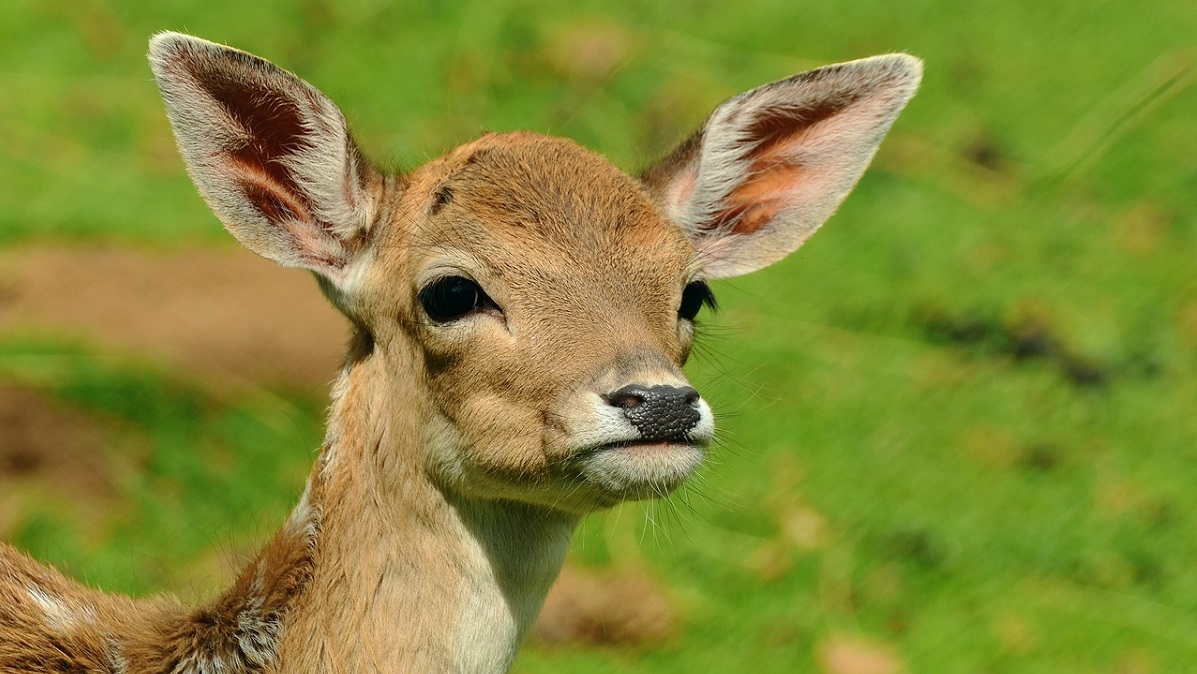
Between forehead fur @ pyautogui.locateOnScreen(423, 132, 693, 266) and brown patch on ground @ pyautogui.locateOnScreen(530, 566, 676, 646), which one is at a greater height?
forehead fur @ pyautogui.locateOnScreen(423, 132, 693, 266)

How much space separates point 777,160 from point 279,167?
1.64 metres

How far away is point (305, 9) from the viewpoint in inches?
380

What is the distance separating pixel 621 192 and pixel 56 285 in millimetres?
3926

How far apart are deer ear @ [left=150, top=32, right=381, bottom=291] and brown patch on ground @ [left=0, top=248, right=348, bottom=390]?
2.69 m

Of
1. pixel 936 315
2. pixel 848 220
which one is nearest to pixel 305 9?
pixel 848 220

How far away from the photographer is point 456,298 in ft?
14.0

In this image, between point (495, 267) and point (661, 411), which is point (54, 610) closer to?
point (495, 267)

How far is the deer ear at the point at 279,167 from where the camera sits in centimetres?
444

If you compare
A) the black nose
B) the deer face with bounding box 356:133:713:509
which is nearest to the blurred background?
the deer face with bounding box 356:133:713:509

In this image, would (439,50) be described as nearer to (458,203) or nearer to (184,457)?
(184,457)

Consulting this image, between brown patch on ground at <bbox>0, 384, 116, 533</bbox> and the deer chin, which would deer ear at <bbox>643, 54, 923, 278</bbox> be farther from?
brown patch on ground at <bbox>0, 384, 116, 533</bbox>

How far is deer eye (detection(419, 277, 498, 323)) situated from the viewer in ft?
14.0

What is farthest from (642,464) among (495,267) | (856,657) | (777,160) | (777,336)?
(777,336)

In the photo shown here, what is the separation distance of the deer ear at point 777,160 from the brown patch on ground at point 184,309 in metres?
2.66
